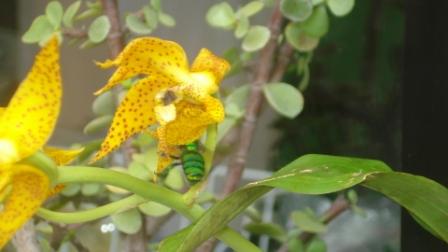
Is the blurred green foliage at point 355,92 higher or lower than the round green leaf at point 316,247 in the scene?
higher

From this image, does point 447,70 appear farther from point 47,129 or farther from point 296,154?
point 47,129

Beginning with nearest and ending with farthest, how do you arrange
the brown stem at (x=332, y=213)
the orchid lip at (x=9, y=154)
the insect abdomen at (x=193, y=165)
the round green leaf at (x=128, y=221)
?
the orchid lip at (x=9, y=154)
the insect abdomen at (x=193, y=165)
the round green leaf at (x=128, y=221)
the brown stem at (x=332, y=213)

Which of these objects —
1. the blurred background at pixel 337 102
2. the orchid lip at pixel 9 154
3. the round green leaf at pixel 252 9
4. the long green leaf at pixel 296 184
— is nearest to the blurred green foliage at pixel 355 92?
the blurred background at pixel 337 102

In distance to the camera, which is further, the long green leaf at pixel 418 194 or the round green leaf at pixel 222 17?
the round green leaf at pixel 222 17

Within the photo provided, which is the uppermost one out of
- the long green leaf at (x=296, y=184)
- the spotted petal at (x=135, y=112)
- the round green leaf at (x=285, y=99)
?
the spotted petal at (x=135, y=112)

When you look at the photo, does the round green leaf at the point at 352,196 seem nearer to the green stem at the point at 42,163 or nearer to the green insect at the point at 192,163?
the green insect at the point at 192,163

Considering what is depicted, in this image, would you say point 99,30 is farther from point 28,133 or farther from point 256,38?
point 28,133

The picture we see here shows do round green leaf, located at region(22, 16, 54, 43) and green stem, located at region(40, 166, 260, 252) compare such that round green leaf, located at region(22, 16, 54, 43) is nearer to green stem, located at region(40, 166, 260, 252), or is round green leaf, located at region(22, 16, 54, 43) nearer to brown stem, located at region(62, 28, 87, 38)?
brown stem, located at region(62, 28, 87, 38)
